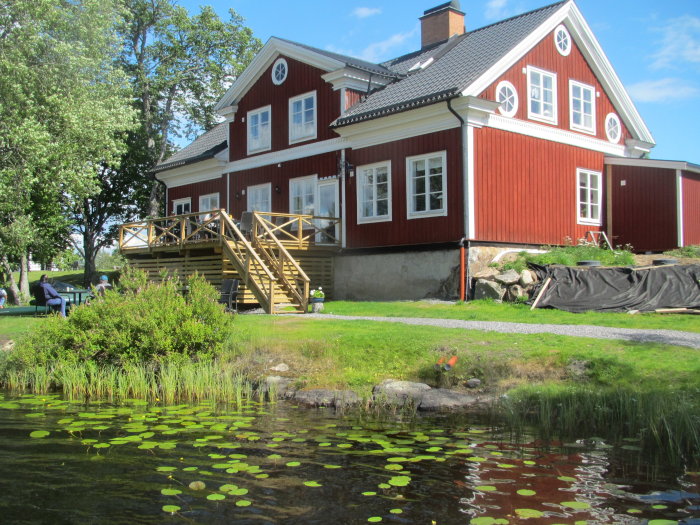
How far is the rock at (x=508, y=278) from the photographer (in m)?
16.2

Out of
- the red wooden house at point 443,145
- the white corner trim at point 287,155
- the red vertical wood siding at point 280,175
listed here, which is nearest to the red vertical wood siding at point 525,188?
the red wooden house at point 443,145

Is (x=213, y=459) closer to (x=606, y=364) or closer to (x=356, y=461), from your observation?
(x=356, y=461)

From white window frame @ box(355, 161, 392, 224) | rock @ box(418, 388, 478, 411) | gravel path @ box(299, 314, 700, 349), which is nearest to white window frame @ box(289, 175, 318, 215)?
white window frame @ box(355, 161, 392, 224)

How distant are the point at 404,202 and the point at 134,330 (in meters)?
9.87

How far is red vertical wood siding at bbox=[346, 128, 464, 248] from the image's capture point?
17672 millimetres

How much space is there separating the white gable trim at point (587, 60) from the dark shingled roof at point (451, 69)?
0.56ft

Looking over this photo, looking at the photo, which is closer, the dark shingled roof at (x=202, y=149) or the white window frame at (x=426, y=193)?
the white window frame at (x=426, y=193)

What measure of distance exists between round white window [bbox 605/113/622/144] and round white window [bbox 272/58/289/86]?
34.3 ft

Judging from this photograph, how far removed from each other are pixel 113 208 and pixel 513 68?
2306 centimetres

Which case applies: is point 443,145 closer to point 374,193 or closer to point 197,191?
point 374,193

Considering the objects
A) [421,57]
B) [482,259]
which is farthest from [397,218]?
[421,57]

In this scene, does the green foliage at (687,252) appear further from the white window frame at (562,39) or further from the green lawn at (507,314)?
the white window frame at (562,39)

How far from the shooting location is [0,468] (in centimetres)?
590

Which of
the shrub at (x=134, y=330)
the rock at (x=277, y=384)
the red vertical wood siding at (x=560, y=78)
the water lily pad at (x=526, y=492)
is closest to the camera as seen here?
the water lily pad at (x=526, y=492)
